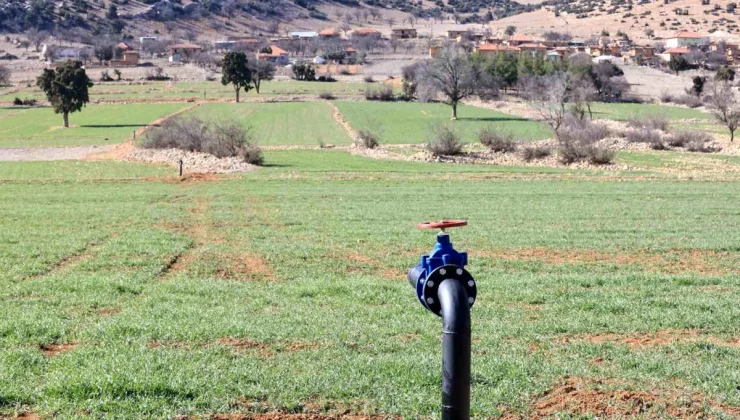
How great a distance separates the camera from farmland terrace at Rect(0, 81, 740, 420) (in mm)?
8305


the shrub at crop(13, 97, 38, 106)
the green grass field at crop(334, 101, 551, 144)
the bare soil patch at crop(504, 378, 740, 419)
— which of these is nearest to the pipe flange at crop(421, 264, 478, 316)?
the bare soil patch at crop(504, 378, 740, 419)

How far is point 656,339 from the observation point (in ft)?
34.8

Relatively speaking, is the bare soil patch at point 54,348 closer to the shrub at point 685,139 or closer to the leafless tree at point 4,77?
the shrub at point 685,139

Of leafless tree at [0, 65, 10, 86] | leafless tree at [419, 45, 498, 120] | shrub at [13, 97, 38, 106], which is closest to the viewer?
leafless tree at [419, 45, 498, 120]

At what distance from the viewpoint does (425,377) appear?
343 inches

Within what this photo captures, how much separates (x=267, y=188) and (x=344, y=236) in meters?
17.4

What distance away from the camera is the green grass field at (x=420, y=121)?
74.4m

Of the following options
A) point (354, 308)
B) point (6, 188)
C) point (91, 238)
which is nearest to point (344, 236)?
point (91, 238)

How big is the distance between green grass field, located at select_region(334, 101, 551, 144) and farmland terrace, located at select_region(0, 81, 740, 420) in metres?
33.8

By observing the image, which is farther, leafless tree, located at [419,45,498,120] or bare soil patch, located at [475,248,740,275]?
leafless tree, located at [419,45,498,120]

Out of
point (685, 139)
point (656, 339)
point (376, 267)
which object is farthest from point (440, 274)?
point (685, 139)

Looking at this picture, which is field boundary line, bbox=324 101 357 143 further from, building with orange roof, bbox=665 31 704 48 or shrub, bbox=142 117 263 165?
building with orange roof, bbox=665 31 704 48

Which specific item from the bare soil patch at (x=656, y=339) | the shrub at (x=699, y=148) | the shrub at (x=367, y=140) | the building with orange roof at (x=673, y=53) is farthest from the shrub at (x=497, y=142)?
the building with orange roof at (x=673, y=53)

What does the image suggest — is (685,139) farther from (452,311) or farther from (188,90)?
(188,90)
